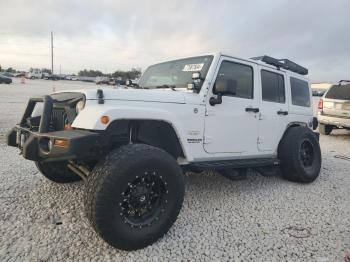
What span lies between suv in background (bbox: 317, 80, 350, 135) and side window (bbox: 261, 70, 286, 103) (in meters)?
5.67

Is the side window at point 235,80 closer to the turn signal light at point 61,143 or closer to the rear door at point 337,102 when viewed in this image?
the turn signal light at point 61,143

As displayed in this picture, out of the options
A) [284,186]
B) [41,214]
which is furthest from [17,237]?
[284,186]

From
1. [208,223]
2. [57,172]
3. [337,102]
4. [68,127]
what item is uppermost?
[337,102]

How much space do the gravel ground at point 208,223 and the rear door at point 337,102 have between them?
531cm

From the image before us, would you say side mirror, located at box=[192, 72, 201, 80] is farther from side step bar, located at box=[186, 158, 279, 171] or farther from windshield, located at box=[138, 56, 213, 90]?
side step bar, located at box=[186, 158, 279, 171]

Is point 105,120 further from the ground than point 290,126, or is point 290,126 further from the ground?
point 105,120

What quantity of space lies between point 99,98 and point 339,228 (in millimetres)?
2924

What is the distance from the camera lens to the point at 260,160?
14.4 feet

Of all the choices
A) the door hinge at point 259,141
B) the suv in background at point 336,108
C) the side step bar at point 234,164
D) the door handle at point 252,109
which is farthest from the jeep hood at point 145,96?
the suv in background at point 336,108

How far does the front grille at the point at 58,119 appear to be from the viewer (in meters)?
3.16

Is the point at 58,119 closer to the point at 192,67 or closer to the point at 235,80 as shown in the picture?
the point at 192,67

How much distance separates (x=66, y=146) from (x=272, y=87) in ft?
10.9

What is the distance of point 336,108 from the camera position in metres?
A: 9.86

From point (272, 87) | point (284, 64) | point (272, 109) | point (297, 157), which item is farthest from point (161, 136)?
point (284, 64)
